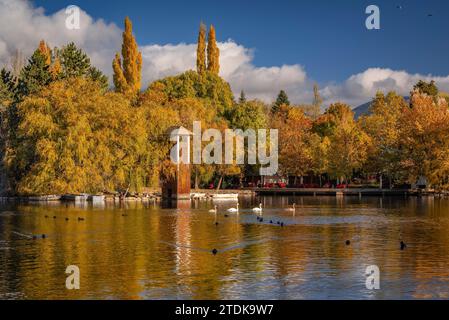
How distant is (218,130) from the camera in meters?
96.6

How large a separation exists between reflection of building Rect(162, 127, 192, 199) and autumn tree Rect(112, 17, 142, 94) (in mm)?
44326

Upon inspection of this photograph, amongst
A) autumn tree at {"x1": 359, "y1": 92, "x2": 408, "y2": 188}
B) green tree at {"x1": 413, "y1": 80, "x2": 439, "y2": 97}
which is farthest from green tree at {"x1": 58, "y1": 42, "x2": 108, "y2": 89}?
green tree at {"x1": 413, "y1": 80, "x2": 439, "y2": 97}

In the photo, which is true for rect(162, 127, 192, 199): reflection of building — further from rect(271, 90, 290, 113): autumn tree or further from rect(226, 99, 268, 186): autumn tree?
rect(271, 90, 290, 113): autumn tree

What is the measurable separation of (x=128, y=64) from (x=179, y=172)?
50476mm

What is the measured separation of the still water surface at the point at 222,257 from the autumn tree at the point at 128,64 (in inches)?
2913

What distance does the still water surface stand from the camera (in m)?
24.0

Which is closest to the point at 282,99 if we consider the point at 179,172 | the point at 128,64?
the point at 128,64

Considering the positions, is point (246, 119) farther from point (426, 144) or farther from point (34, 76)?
point (34, 76)

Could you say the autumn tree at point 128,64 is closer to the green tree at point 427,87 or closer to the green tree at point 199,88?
the green tree at point 199,88

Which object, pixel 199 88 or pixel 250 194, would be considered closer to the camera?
pixel 250 194

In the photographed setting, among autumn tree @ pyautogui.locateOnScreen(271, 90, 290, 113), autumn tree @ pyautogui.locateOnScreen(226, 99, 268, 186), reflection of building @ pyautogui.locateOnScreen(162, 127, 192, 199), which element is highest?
autumn tree @ pyautogui.locateOnScreen(271, 90, 290, 113)

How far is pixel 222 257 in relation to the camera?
1256 inches
